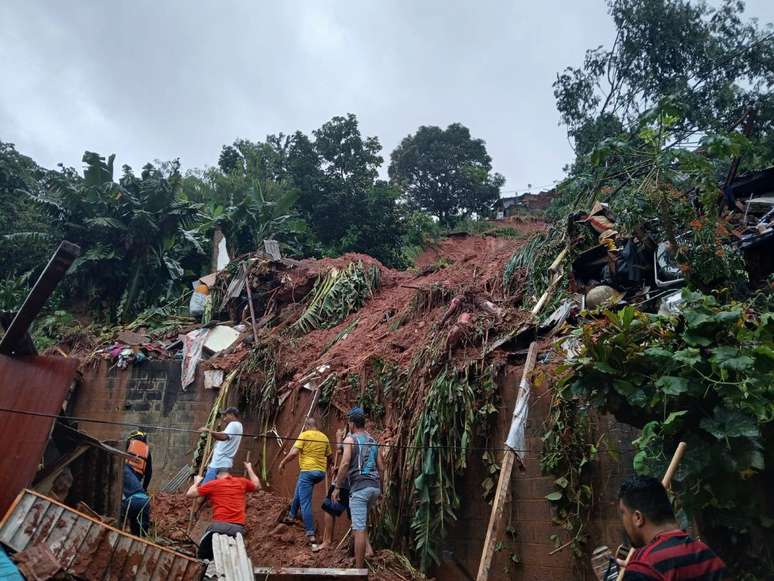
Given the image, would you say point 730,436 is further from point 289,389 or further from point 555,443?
point 289,389

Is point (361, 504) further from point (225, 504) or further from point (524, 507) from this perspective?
point (524, 507)

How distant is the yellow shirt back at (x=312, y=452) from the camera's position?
740cm

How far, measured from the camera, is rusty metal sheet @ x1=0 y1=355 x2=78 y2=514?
4941 millimetres

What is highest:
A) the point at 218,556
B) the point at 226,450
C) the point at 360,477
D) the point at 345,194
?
the point at 345,194

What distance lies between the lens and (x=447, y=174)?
31578mm

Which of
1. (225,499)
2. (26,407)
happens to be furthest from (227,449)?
(26,407)

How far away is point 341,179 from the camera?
24.0 meters

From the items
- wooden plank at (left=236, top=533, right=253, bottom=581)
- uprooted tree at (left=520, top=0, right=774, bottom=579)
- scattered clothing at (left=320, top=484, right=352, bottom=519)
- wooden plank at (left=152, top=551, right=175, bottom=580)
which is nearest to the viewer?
uprooted tree at (left=520, top=0, right=774, bottom=579)

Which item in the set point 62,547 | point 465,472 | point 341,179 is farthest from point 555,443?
point 341,179

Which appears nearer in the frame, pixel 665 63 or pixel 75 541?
pixel 75 541

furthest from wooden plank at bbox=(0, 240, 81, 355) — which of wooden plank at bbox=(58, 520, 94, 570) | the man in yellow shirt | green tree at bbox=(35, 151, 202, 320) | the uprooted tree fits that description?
green tree at bbox=(35, 151, 202, 320)

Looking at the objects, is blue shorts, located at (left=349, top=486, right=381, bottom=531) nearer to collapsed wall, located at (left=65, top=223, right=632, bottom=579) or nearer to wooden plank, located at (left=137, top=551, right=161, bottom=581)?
collapsed wall, located at (left=65, top=223, right=632, bottom=579)

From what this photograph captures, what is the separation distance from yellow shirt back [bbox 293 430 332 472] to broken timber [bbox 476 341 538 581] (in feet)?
7.08

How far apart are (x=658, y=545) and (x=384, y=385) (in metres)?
5.81
